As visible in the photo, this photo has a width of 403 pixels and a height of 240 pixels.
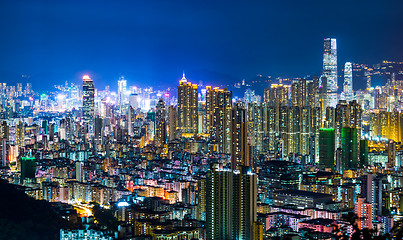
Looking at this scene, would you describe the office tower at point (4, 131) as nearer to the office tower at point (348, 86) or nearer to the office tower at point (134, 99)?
the office tower at point (134, 99)

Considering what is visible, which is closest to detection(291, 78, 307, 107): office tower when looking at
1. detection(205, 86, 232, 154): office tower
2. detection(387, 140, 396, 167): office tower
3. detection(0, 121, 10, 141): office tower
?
detection(205, 86, 232, 154): office tower

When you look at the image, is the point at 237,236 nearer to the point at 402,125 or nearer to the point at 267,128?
the point at 267,128

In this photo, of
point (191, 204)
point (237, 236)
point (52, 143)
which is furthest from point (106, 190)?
point (52, 143)

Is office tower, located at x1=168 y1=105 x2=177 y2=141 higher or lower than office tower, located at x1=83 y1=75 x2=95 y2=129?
above

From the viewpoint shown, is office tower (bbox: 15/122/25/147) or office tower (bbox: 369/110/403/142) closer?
office tower (bbox: 15/122/25/147)

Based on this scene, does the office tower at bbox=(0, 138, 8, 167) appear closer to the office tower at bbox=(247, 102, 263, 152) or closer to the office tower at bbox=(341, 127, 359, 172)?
the office tower at bbox=(247, 102, 263, 152)

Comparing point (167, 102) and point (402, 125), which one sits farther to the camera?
point (167, 102)

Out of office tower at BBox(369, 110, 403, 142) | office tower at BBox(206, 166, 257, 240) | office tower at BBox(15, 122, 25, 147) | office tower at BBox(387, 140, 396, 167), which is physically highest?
office tower at BBox(369, 110, 403, 142)
